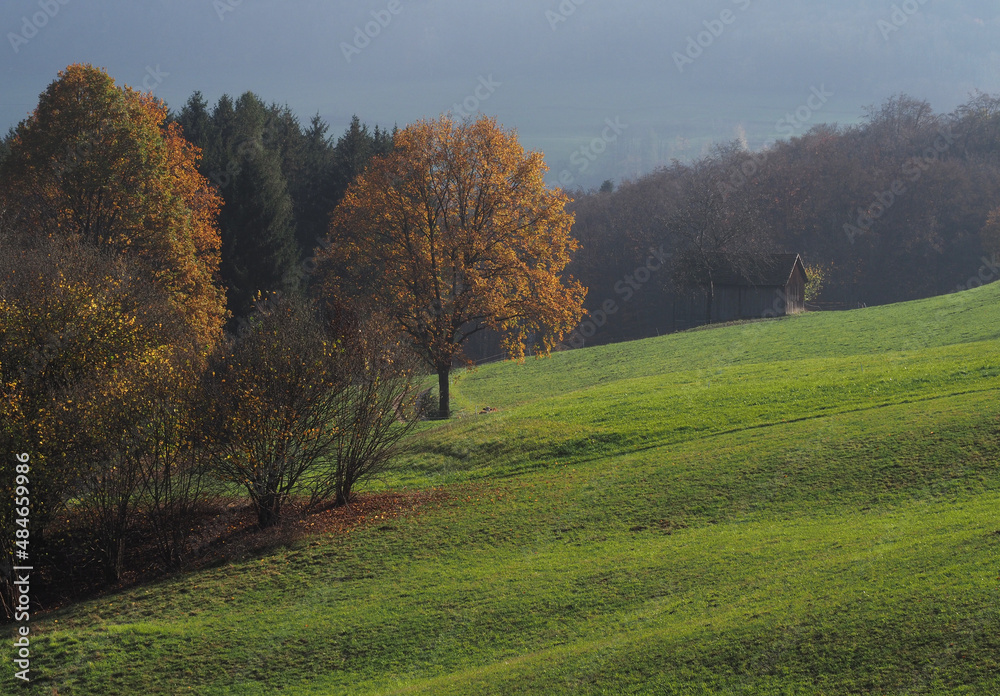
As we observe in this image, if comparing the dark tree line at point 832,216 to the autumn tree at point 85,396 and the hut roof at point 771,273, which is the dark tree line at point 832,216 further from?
the autumn tree at point 85,396

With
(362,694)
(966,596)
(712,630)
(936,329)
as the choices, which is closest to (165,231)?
(362,694)

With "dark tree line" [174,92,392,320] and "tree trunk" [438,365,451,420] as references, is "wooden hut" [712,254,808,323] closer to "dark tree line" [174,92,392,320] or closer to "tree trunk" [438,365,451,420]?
"dark tree line" [174,92,392,320]

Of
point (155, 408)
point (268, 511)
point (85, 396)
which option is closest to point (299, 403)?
point (268, 511)

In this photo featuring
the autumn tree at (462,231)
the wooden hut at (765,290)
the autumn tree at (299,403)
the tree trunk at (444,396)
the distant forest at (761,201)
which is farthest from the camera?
the wooden hut at (765,290)

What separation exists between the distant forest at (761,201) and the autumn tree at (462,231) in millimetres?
21214

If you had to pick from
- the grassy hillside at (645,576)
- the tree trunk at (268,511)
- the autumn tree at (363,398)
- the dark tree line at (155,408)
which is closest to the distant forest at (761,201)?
the dark tree line at (155,408)

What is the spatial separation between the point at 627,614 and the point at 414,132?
28.1 meters

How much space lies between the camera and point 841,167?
103562 mm

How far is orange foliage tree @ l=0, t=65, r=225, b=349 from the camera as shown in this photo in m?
36.7

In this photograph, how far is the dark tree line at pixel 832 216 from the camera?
87.8 m

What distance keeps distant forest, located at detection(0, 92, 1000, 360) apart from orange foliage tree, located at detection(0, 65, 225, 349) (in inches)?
641

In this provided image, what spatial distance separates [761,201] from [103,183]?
284 ft

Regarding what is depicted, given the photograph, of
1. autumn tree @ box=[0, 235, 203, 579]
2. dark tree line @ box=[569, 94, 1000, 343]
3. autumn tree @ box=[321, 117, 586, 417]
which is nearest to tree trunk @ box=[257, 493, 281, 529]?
autumn tree @ box=[0, 235, 203, 579]

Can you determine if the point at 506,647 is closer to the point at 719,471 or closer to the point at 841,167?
the point at 719,471
